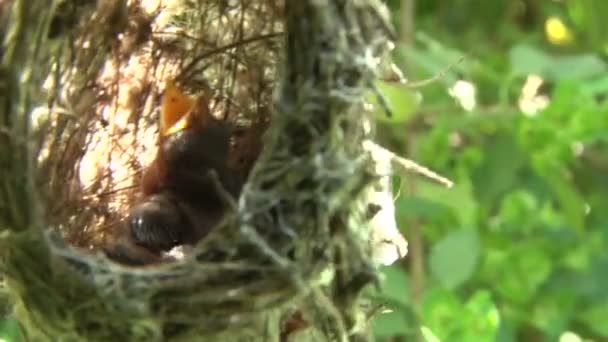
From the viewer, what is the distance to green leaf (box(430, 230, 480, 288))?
166cm

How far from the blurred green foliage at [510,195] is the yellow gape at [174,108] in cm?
27

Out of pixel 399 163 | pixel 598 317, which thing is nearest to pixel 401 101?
pixel 399 163

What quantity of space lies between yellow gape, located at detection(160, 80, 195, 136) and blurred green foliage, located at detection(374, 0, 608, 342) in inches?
10.5

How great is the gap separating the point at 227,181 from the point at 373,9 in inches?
17.5

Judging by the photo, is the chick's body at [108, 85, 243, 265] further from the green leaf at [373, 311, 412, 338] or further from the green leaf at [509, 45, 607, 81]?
the green leaf at [509, 45, 607, 81]

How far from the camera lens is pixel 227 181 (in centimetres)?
152

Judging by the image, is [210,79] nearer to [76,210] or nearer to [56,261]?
[76,210]

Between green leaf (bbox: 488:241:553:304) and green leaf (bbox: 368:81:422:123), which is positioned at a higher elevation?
green leaf (bbox: 368:81:422:123)

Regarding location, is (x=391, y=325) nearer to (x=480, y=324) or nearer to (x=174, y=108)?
(x=480, y=324)

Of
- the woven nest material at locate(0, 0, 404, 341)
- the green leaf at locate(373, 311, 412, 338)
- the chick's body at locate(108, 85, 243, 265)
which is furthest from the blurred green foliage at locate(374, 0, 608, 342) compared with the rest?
the woven nest material at locate(0, 0, 404, 341)

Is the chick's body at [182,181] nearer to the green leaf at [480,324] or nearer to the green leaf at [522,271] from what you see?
the green leaf at [480,324]

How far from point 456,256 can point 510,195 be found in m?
0.21

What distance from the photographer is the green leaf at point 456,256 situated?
1658 mm

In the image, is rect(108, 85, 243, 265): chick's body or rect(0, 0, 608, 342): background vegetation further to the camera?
rect(0, 0, 608, 342): background vegetation
